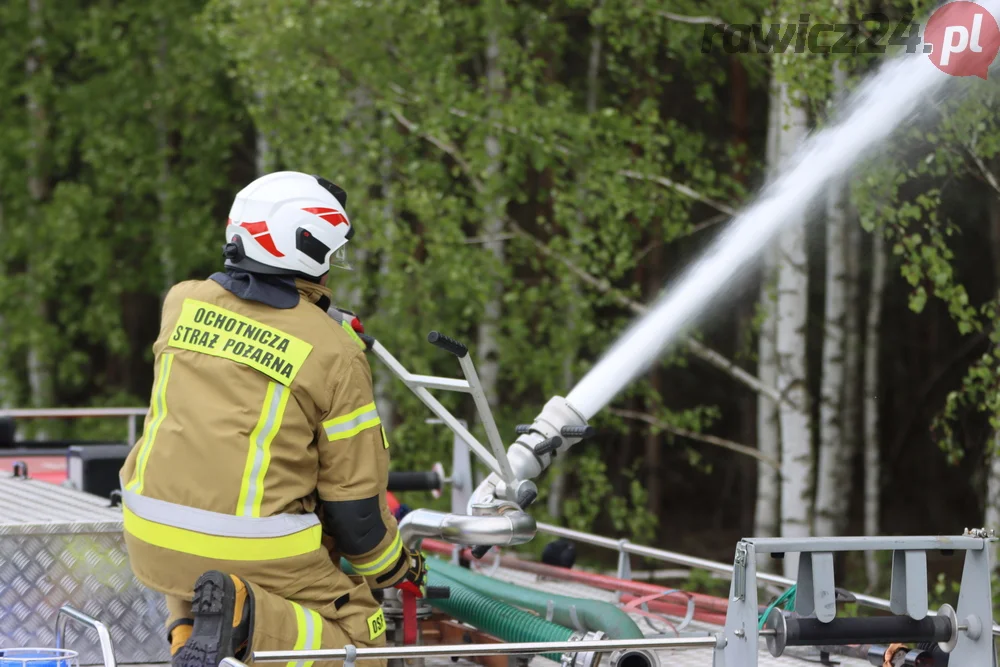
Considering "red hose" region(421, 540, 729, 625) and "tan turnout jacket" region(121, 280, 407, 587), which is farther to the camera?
"red hose" region(421, 540, 729, 625)

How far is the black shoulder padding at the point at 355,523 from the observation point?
4148 millimetres

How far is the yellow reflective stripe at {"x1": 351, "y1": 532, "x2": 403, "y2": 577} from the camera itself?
427cm

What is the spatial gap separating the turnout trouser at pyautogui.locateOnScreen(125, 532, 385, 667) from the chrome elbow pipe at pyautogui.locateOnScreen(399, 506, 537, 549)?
513 millimetres

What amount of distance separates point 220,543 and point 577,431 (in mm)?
1446

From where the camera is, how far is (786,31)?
1063 cm

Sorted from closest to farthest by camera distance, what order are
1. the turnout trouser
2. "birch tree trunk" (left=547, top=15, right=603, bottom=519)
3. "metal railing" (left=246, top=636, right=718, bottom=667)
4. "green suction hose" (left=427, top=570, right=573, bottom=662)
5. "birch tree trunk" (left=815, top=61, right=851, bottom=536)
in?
"metal railing" (left=246, top=636, right=718, bottom=667) < the turnout trouser < "green suction hose" (left=427, top=570, right=573, bottom=662) < "birch tree trunk" (left=815, top=61, right=851, bottom=536) < "birch tree trunk" (left=547, top=15, right=603, bottom=519)

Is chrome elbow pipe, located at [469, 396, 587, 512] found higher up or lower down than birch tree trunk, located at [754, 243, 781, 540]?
lower down

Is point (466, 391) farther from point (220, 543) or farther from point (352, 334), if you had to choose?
point (220, 543)

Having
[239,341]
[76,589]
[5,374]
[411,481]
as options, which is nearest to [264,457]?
[239,341]

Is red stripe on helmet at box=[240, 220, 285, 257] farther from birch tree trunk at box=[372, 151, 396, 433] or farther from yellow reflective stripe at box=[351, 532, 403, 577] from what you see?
birch tree trunk at box=[372, 151, 396, 433]

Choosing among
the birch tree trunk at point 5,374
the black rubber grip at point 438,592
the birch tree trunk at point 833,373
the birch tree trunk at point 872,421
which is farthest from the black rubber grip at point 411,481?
the birch tree trunk at point 5,374

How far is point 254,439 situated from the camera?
4000mm

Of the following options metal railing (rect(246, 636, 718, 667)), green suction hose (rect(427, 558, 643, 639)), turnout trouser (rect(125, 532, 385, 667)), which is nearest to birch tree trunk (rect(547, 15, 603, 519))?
green suction hose (rect(427, 558, 643, 639))

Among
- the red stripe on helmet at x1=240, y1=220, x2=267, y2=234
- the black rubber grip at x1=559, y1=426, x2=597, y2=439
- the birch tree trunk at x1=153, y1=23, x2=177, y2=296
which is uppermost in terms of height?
the birch tree trunk at x1=153, y1=23, x2=177, y2=296
